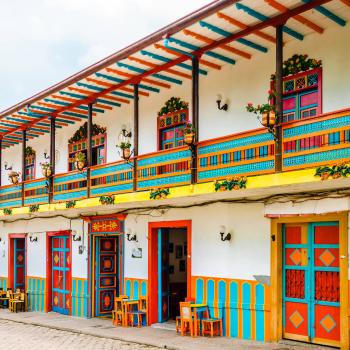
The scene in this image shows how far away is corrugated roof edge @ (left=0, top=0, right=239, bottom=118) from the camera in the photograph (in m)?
10.0

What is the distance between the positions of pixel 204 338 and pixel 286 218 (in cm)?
319

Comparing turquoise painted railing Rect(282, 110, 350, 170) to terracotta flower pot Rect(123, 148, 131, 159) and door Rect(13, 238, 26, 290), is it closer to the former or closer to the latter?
terracotta flower pot Rect(123, 148, 131, 159)

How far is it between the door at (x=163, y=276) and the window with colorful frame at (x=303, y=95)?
485cm

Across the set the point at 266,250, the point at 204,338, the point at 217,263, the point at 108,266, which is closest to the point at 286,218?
the point at 266,250

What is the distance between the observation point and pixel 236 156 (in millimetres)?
11109

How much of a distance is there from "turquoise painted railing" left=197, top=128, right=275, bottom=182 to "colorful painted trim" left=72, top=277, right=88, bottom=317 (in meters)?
6.83

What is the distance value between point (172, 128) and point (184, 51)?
3119 millimetres

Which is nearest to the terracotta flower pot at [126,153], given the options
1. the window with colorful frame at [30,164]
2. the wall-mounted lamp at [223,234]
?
the wall-mounted lamp at [223,234]

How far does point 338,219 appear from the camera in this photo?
10.7 m

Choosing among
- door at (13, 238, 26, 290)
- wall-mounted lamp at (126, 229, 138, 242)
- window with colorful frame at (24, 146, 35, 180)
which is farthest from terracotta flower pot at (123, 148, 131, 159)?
door at (13, 238, 26, 290)

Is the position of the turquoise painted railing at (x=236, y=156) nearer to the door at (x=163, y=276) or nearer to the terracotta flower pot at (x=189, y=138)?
the terracotta flower pot at (x=189, y=138)

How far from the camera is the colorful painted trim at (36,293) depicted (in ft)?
Result: 62.3

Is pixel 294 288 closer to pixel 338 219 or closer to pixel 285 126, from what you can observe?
pixel 338 219

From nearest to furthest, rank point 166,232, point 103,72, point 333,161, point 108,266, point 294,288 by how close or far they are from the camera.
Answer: point 333,161 → point 294,288 → point 103,72 → point 166,232 → point 108,266
